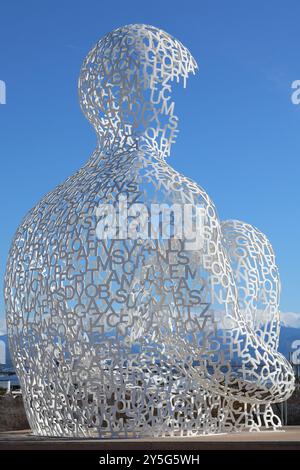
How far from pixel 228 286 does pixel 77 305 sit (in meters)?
1.87

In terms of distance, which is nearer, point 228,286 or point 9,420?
point 228,286

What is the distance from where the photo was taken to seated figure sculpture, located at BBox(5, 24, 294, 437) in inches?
440

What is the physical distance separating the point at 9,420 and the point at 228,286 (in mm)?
5975

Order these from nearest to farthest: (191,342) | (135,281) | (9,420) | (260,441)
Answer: (260,441), (191,342), (135,281), (9,420)

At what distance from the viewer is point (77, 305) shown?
1127 cm

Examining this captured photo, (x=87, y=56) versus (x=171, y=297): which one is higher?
(x=87, y=56)

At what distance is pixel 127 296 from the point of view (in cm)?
1120

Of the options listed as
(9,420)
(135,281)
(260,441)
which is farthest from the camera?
(9,420)

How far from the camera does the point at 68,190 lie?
12.1 m

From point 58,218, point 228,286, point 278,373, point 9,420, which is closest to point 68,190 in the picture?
point 58,218

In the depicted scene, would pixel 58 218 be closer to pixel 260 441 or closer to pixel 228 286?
pixel 228 286

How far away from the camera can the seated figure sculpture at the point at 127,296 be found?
440 inches
